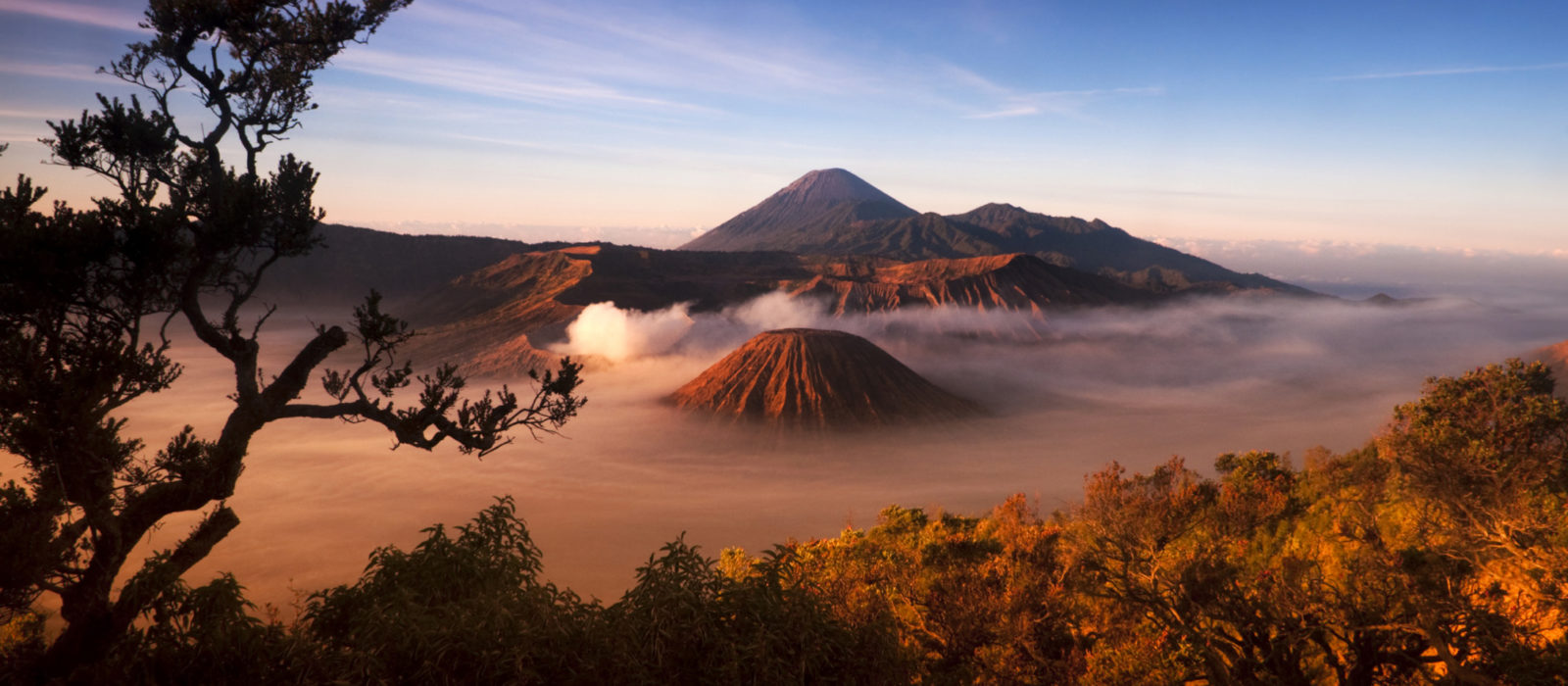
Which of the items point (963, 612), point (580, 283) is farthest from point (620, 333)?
point (963, 612)

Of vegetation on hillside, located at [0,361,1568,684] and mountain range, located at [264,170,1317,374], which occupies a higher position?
mountain range, located at [264,170,1317,374]

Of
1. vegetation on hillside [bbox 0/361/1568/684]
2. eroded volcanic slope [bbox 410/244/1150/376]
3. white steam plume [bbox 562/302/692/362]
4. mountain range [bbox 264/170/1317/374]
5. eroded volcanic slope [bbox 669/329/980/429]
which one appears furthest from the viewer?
mountain range [bbox 264/170/1317/374]

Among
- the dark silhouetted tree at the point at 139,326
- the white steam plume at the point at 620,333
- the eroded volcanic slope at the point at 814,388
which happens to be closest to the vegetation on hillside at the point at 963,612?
the dark silhouetted tree at the point at 139,326

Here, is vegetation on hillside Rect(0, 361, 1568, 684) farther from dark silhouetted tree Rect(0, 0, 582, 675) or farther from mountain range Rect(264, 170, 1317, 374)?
mountain range Rect(264, 170, 1317, 374)

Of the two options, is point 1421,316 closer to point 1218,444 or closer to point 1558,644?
point 1218,444

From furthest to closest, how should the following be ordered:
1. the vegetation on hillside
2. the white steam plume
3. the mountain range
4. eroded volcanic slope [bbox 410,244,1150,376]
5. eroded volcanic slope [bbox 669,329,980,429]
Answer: the mountain range → eroded volcanic slope [bbox 410,244,1150,376] → the white steam plume → eroded volcanic slope [bbox 669,329,980,429] → the vegetation on hillside

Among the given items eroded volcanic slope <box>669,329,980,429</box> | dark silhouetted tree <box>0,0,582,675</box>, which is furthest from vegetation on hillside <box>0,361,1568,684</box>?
eroded volcanic slope <box>669,329,980,429</box>

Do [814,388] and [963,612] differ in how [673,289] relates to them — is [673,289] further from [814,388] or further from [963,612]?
[963,612]
